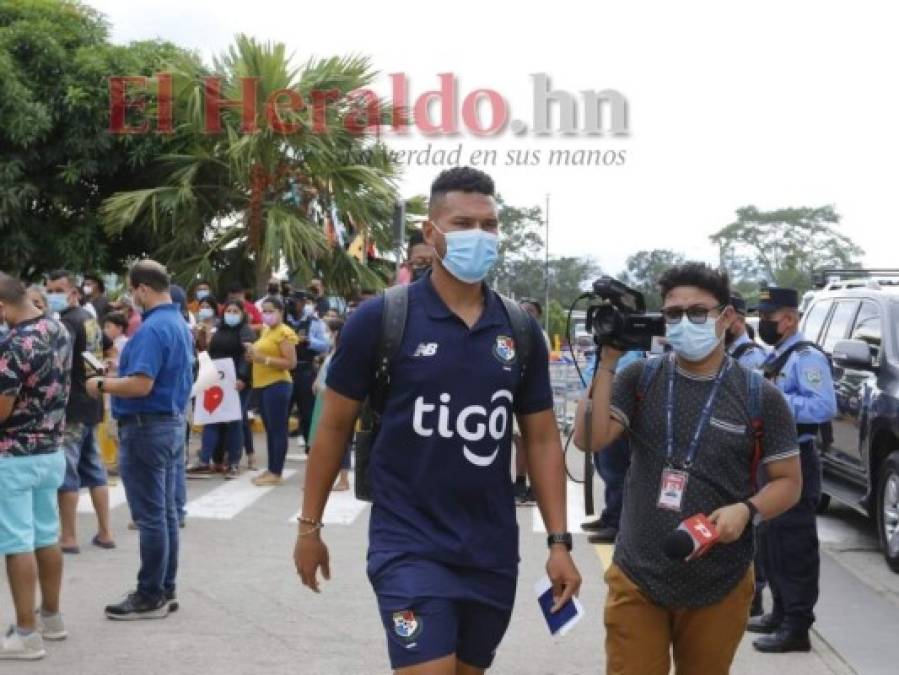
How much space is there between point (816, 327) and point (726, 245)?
70.4m

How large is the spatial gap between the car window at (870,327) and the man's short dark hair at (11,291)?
6191 millimetres

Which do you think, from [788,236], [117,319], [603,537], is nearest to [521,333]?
[603,537]

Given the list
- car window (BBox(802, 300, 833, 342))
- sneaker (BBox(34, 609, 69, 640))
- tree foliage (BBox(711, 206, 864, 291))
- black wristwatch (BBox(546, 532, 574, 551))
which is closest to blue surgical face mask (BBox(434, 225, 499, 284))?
black wristwatch (BBox(546, 532, 574, 551))

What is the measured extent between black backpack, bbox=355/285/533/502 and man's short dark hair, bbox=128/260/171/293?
122 inches

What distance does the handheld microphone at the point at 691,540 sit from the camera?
3.69 meters

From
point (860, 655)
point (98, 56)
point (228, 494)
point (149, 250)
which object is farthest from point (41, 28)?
point (860, 655)

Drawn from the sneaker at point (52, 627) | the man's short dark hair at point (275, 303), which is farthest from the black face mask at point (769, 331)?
the man's short dark hair at point (275, 303)

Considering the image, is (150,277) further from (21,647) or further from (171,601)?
(21,647)

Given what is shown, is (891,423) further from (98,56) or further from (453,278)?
(98,56)

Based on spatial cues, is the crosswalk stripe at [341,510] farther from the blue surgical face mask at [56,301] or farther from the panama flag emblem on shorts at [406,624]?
the panama flag emblem on shorts at [406,624]

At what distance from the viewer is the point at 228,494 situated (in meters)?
11.4

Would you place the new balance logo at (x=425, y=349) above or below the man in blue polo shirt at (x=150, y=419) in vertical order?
above

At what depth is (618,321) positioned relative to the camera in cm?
387

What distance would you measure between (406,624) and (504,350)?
0.83 meters
